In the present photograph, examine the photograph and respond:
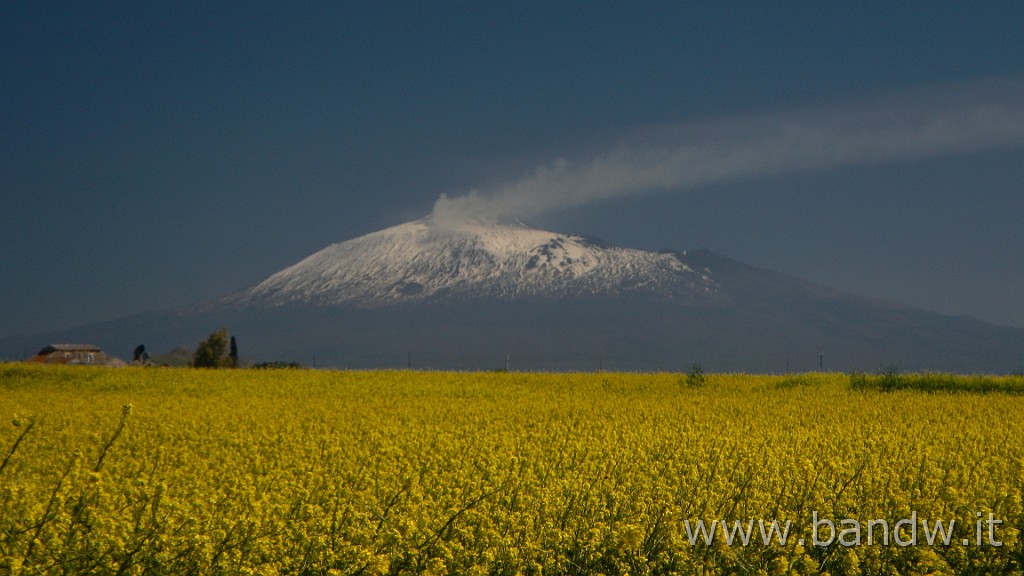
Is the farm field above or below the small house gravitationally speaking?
below

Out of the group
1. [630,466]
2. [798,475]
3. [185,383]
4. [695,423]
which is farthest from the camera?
[185,383]

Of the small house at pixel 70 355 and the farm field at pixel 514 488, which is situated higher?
the small house at pixel 70 355

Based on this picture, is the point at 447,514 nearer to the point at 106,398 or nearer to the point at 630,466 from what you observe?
the point at 630,466

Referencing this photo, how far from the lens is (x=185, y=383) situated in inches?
1089

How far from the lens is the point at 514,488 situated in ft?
29.4

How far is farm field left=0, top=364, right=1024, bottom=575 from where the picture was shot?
6719mm

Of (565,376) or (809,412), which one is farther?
(565,376)

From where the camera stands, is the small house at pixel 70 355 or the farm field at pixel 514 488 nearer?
the farm field at pixel 514 488

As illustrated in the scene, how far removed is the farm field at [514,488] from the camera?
672cm

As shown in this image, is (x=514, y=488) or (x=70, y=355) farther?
(x=70, y=355)

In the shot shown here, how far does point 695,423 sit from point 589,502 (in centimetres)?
833

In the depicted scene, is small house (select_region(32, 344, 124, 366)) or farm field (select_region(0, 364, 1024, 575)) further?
small house (select_region(32, 344, 124, 366))

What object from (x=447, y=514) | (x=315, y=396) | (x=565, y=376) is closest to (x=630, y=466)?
(x=447, y=514)

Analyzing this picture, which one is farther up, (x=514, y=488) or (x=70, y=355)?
(x=70, y=355)
